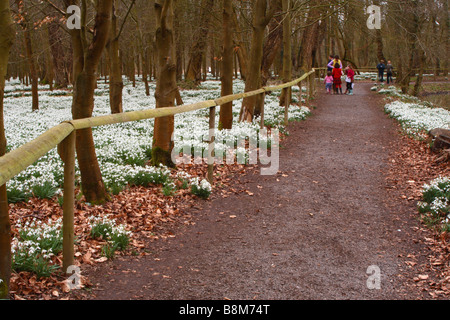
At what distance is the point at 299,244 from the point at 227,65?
7.48 metres

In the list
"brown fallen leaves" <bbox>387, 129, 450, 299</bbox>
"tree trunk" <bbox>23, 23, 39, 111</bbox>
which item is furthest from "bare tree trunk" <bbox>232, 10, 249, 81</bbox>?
"tree trunk" <bbox>23, 23, 39, 111</bbox>

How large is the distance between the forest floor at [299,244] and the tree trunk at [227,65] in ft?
9.36

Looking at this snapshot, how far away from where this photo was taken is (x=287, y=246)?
5039 millimetres

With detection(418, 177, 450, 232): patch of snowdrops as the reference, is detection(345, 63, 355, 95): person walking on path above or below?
above

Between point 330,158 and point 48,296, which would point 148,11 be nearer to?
point 330,158

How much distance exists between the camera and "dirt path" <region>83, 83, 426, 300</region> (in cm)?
400

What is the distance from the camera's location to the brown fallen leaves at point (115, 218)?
12.2ft

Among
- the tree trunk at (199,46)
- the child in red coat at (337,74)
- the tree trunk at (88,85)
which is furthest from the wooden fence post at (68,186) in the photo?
the child in red coat at (337,74)

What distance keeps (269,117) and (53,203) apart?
356 inches

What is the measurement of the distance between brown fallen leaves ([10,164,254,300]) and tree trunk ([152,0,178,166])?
3.79 ft

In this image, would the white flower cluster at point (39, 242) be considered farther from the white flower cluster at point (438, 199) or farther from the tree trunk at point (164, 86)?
the white flower cluster at point (438, 199)

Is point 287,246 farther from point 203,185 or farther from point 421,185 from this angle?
point 421,185

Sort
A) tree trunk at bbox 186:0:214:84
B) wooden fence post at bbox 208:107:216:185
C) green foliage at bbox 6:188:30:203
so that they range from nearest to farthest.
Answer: green foliage at bbox 6:188:30:203, wooden fence post at bbox 208:107:216:185, tree trunk at bbox 186:0:214:84

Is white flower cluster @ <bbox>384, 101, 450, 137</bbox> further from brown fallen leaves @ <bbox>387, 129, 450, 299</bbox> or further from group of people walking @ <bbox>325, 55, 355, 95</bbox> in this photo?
group of people walking @ <bbox>325, 55, 355, 95</bbox>
